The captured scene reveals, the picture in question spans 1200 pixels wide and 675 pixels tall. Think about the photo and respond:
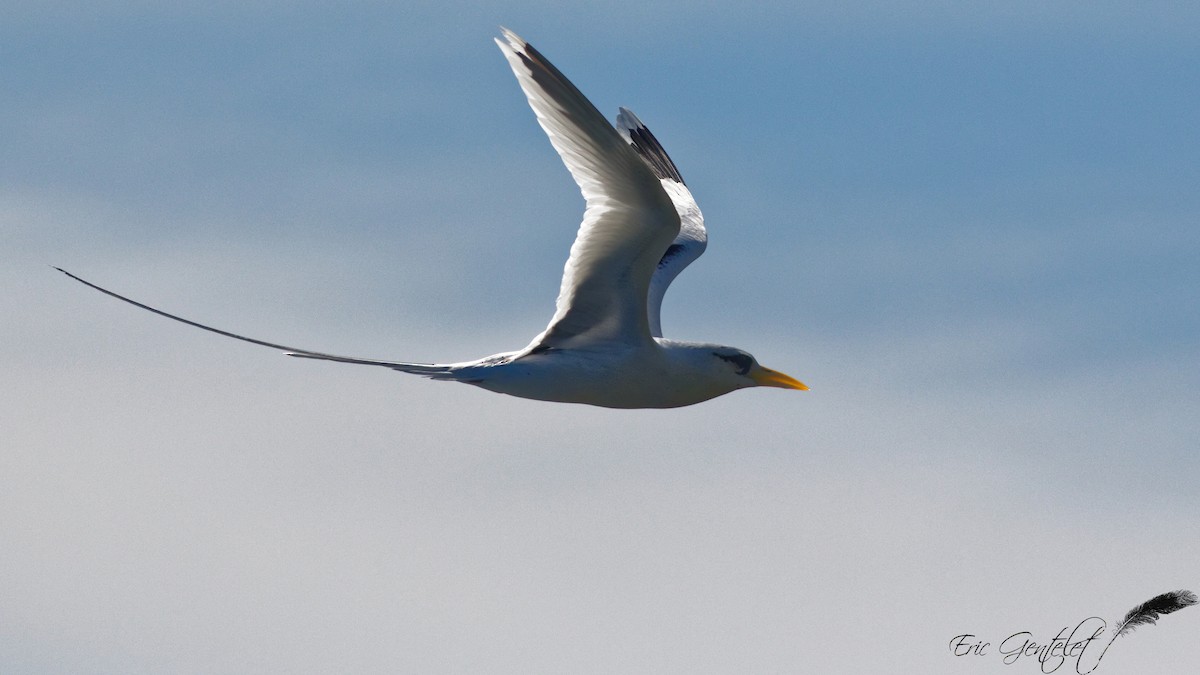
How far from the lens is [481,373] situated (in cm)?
1412

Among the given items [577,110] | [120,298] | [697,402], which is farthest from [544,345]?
[120,298]

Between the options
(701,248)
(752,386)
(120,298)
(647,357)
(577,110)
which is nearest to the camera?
(120,298)

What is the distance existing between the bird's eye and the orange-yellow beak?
20cm

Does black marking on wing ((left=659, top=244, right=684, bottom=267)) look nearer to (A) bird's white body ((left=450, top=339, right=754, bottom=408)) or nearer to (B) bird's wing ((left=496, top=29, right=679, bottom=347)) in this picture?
(A) bird's white body ((left=450, top=339, right=754, bottom=408))

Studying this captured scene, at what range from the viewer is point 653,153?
21.5m

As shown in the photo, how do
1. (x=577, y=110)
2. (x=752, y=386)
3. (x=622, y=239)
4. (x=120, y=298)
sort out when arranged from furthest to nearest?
(x=752, y=386) < (x=622, y=239) < (x=577, y=110) < (x=120, y=298)

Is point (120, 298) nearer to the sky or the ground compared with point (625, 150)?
nearer to the ground

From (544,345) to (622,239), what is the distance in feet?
5.30

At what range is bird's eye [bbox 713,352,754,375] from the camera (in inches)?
605

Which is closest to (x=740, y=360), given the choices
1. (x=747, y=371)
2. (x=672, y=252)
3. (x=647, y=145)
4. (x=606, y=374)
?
(x=747, y=371)

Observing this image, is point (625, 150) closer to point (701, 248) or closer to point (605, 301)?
point (605, 301)

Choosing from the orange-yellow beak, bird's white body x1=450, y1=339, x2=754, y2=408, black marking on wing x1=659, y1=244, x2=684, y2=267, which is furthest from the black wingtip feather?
bird's white body x1=450, y1=339, x2=754, y2=408

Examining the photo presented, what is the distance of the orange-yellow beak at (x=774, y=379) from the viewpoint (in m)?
15.9

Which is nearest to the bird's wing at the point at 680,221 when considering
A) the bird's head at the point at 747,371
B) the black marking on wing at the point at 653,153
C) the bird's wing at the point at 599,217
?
the black marking on wing at the point at 653,153
